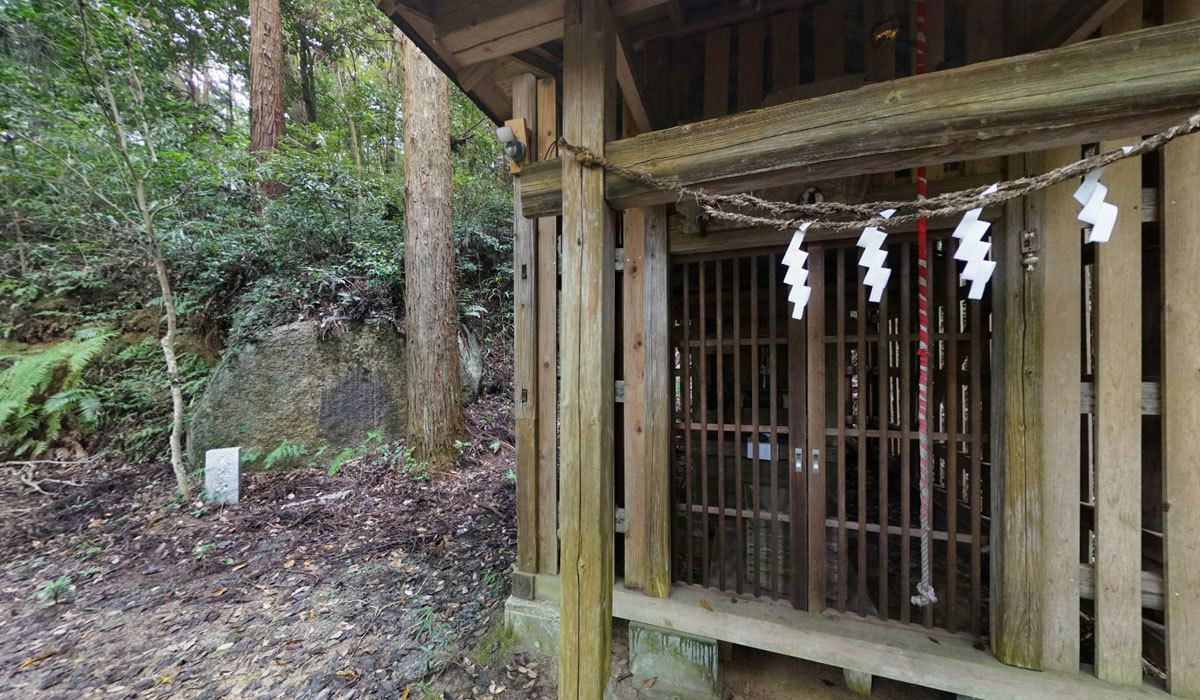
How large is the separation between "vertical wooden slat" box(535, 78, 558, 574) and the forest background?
319 cm

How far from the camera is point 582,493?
1361mm

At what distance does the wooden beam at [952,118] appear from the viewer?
0.96 m

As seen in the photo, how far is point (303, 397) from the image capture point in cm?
412

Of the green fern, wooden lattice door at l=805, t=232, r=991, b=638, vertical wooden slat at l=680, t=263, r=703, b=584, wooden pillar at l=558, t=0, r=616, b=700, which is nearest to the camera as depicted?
wooden pillar at l=558, t=0, r=616, b=700

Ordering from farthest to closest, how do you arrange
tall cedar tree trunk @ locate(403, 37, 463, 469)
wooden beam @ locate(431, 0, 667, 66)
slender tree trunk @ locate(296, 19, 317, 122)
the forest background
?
slender tree trunk @ locate(296, 19, 317, 122)
tall cedar tree trunk @ locate(403, 37, 463, 469)
the forest background
wooden beam @ locate(431, 0, 667, 66)

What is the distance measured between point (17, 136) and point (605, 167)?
20.5 feet

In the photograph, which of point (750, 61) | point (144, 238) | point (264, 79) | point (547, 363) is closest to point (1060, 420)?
point (750, 61)

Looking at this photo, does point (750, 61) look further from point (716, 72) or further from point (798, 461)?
point (798, 461)

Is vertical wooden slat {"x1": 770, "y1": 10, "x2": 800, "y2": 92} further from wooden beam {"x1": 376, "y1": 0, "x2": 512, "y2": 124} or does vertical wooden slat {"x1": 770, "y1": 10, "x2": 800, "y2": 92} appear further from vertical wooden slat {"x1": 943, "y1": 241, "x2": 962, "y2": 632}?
wooden beam {"x1": 376, "y1": 0, "x2": 512, "y2": 124}

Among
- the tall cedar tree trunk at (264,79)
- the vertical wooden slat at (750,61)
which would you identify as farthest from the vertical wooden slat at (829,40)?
the tall cedar tree trunk at (264,79)

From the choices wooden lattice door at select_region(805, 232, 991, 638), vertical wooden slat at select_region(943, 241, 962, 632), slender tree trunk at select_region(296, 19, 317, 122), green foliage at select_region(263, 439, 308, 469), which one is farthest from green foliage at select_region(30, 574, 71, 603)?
slender tree trunk at select_region(296, 19, 317, 122)

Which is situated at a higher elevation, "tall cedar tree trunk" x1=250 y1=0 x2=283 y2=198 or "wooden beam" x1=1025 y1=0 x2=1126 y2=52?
"tall cedar tree trunk" x1=250 y1=0 x2=283 y2=198

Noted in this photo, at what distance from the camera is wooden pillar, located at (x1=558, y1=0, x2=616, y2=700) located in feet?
4.39

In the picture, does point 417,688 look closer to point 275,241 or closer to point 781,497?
point 781,497
